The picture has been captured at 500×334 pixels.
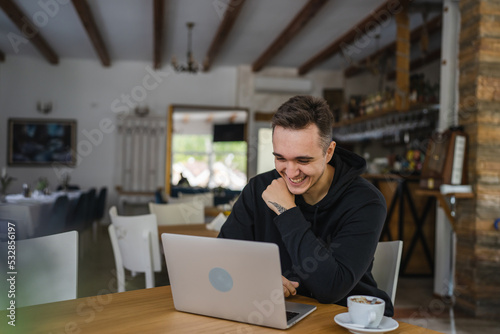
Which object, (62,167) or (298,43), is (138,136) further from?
(298,43)

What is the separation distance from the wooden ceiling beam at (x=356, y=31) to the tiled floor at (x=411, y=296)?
3323mm

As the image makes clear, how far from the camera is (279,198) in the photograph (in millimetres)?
1485

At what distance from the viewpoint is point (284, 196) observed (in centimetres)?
149

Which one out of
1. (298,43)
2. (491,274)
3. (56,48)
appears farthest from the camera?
(56,48)

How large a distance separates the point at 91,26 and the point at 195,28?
59.8 inches

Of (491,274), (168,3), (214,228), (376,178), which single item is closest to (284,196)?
(214,228)

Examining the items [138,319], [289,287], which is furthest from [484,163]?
[138,319]

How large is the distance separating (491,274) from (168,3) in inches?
193

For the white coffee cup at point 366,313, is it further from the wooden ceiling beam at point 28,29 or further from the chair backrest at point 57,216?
the wooden ceiling beam at point 28,29

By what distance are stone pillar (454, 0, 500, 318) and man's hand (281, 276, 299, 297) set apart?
303 centimetres

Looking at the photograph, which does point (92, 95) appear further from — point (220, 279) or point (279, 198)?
point (220, 279)

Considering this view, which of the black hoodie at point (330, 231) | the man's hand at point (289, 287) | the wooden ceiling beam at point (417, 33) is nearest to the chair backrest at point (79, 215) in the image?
the wooden ceiling beam at point (417, 33)

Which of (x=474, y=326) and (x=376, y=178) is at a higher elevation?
(x=376, y=178)

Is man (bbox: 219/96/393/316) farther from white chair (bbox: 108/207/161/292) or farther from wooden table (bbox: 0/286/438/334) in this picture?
white chair (bbox: 108/207/161/292)
